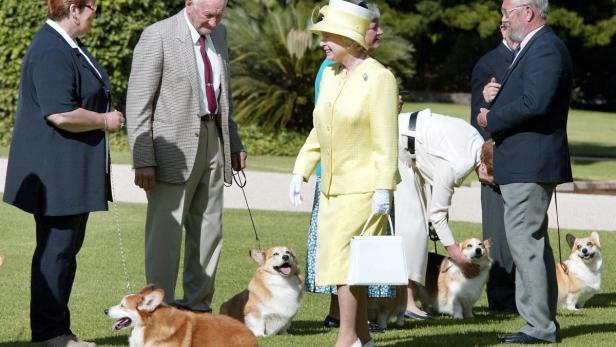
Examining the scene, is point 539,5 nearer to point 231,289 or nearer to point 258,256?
point 258,256

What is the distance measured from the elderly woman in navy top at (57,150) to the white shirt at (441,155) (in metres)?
2.35

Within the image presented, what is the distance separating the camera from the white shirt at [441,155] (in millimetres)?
8102

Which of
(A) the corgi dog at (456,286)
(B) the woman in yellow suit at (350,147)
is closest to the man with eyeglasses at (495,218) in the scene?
(A) the corgi dog at (456,286)

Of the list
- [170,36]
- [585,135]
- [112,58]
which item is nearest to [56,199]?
[170,36]

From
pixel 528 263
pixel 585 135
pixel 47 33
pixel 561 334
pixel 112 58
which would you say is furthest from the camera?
pixel 585 135

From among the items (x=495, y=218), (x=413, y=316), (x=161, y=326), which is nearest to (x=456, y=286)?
(x=413, y=316)

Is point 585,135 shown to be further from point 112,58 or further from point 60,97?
point 60,97

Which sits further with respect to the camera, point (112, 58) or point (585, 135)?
point (585, 135)

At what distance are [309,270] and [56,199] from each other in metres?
2.08

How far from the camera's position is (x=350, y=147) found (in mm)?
6438

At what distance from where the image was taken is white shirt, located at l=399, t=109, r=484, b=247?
8.10 m

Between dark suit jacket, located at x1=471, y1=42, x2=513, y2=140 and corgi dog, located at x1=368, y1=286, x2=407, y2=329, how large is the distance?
1.57m

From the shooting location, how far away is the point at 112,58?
2184 centimetres

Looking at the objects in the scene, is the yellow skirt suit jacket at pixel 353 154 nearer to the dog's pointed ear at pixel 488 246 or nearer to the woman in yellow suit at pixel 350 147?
the woman in yellow suit at pixel 350 147
